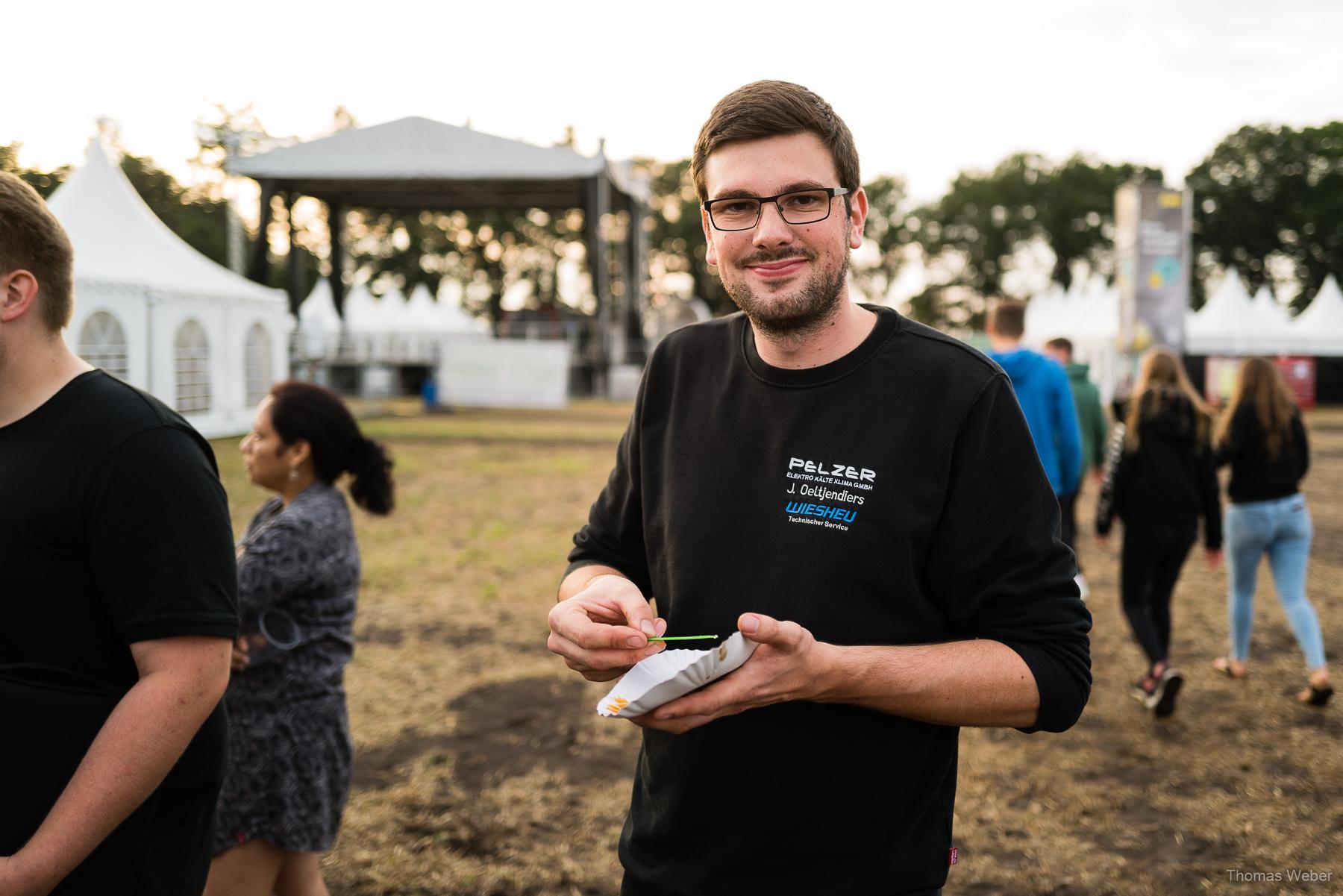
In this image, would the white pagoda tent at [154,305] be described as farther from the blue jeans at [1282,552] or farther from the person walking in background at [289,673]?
the blue jeans at [1282,552]

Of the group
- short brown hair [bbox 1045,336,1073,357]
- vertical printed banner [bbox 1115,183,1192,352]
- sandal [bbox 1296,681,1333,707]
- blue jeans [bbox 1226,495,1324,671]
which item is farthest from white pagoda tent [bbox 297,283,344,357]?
sandal [bbox 1296,681,1333,707]

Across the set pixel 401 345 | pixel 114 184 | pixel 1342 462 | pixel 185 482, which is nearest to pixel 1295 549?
pixel 185 482

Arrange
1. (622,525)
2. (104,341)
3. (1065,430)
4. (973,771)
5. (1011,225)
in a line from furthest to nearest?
(1011,225) < (104,341) < (1065,430) < (973,771) < (622,525)

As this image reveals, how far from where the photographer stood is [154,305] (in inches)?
453

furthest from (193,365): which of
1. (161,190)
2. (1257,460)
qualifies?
(1257,460)

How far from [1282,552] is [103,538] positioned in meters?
6.16

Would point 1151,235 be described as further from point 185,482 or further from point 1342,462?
point 185,482

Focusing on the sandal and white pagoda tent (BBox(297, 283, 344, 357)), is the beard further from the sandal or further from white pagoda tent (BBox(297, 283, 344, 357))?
white pagoda tent (BBox(297, 283, 344, 357))

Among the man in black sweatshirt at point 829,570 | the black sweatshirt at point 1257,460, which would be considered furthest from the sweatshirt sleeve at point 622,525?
the black sweatshirt at point 1257,460

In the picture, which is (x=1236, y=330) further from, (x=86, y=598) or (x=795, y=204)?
(x=86, y=598)

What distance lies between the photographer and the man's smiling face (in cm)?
172

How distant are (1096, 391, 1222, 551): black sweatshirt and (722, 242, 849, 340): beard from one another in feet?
14.3

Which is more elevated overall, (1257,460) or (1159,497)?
(1257,460)

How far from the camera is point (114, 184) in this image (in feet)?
37.4
